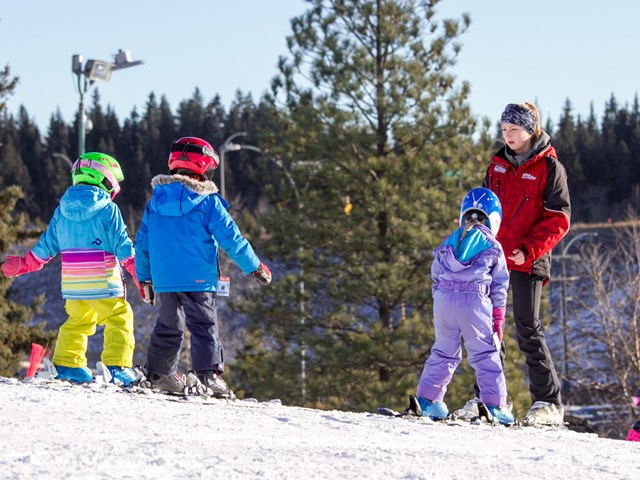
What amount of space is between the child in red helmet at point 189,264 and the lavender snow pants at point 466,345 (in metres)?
1.18

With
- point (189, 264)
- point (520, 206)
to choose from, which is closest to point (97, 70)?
point (189, 264)

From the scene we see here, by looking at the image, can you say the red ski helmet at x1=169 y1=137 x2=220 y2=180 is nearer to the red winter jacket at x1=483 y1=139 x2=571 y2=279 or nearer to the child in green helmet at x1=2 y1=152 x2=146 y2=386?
the child in green helmet at x1=2 y1=152 x2=146 y2=386

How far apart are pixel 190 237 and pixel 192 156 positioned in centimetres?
55

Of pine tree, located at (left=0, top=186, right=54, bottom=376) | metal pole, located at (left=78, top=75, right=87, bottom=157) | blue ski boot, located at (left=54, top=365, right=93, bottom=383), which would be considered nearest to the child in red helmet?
blue ski boot, located at (left=54, top=365, right=93, bottom=383)

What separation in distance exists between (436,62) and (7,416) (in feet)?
48.8

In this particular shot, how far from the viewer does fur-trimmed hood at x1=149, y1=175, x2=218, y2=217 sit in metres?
6.35

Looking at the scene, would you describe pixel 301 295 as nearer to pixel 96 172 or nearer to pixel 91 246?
pixel 96 172

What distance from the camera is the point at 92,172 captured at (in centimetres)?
704

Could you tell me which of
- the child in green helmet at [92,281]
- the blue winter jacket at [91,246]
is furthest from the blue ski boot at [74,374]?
the blue winter jacket at [91,246]

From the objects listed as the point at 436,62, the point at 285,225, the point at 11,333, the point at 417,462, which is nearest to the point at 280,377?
the point at 285,225

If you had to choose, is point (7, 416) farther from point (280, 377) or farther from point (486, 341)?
point (280, 377)

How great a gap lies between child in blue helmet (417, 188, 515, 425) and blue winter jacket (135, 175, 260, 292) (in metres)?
1.28

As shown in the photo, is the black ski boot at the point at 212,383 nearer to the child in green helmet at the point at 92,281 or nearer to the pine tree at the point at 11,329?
the child in green helmet at the point at 92,281

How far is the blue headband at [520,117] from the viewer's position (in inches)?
249
